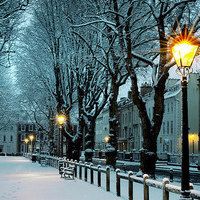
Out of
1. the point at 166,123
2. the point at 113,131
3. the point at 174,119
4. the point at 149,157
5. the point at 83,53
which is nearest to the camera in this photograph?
the point at 149,157

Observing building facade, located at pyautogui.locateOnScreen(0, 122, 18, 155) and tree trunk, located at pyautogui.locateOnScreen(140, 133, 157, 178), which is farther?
building facade, located at pyautogui.locateOnScreen(0, 122, 18, 155)

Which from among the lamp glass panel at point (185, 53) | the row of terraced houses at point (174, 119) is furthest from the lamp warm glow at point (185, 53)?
the row of terraced houses at point (174, 119)

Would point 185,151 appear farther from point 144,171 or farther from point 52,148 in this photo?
point 52,148

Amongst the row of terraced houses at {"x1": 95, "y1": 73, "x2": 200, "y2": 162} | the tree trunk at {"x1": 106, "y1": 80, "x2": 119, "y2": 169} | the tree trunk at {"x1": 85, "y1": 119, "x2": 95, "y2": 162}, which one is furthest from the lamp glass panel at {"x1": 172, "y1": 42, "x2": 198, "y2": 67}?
the row of terraced houses at {"x1": 95, "y1": 73, "x2": 200, "y2": 162}

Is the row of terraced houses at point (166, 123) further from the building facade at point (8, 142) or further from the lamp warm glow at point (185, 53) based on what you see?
the lamp warm glow at point (185, 53)

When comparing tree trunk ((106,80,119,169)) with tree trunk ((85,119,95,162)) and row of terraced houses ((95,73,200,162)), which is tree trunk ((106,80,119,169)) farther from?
row of terraced houses ((95,73,200,162))

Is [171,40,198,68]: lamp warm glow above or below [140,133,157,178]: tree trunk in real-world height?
above

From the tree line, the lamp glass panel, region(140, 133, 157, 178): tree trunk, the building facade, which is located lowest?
the building facade

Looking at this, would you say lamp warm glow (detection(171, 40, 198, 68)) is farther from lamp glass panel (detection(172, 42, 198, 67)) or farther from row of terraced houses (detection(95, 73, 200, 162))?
row of terraced houses (detection(95, 73, 200, 162))

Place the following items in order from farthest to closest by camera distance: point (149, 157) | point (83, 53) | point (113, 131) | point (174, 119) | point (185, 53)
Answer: point (174, 119) < point (83, 53) < point (113, 131) < point (149, 157) < point (185, 53)

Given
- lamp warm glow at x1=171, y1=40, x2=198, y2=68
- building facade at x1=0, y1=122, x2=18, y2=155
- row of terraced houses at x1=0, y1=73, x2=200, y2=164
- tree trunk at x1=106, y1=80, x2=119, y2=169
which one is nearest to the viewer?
lamp warm glow at x1=171, y1=40, x2=198, y2=68

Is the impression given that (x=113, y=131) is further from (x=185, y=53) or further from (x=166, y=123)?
(x=166, y=123)

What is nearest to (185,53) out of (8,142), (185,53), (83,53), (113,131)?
(185,53)

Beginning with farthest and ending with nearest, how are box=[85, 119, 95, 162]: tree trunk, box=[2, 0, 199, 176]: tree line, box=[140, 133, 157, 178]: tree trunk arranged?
box=[85, 119, 95, 162]: tree trunk
box=[2, 0, 199, 176]: tree line
box=[140, 133, 157, 178]: tree trunk
